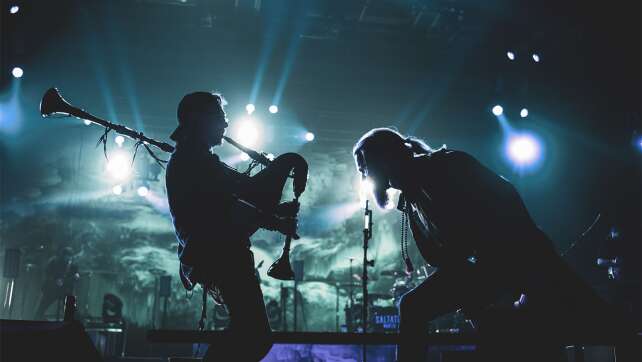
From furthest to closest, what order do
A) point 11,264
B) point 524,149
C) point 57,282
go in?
point 524,149 < point 57,282 < point 11,264

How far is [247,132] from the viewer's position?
1292 centimetres

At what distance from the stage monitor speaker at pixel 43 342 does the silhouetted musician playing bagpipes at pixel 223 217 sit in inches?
27.6

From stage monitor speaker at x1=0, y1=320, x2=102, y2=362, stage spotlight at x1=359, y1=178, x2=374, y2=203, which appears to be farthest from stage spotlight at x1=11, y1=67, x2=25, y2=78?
stage monitor speaker at x1=0, y1=320, x2=102, y2=362

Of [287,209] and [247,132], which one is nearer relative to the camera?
[287,209]

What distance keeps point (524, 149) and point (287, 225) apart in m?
11.6

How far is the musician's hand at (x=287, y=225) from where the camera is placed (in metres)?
2.94

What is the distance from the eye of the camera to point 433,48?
11961 mm

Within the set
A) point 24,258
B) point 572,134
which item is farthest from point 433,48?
point 24,258

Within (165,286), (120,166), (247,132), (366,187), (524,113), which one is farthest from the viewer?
(120,166)

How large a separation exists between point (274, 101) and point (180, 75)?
2.61 meters

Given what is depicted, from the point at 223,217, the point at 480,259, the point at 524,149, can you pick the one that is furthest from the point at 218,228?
the point at 524,149

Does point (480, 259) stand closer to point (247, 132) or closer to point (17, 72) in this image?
point (247, 132)

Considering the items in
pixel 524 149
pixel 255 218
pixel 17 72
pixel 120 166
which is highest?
pixel 17 72

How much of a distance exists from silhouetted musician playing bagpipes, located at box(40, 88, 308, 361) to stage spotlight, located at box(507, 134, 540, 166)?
1141cm
